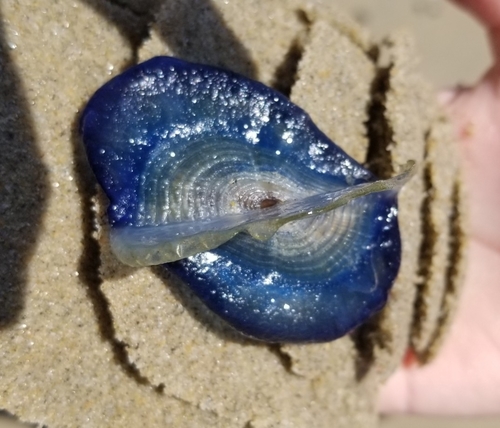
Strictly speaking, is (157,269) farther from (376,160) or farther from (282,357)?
(376,160)

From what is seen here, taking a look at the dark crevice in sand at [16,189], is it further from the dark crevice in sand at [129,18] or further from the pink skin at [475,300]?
the pink skin at [475,300]

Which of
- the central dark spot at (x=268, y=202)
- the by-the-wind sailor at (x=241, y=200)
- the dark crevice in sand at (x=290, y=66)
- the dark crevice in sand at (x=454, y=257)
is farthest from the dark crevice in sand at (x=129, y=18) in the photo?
the dark crevice in sand at (x=454, y=257)

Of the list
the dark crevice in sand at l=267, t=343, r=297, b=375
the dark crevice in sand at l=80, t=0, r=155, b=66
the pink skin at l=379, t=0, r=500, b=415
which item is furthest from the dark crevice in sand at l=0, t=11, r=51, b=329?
the pink skin at l=379, t=0, r=500, b=415

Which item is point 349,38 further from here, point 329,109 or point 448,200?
point 448,200

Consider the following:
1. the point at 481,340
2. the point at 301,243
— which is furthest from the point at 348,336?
the point at 481,340

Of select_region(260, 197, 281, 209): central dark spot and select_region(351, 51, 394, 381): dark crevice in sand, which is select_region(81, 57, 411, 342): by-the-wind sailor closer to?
select_region(260, 197, 281, 209): central dark spot

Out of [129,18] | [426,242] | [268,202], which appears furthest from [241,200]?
[426,242]

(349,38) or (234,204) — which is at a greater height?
(349,38)

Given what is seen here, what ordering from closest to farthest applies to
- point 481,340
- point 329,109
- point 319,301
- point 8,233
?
point 8,233
point 319,301
point 329,109
point 481,340
